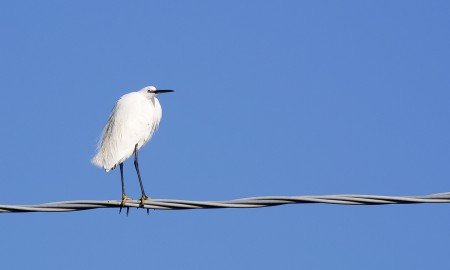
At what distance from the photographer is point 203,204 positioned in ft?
20.9

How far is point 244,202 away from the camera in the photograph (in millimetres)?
6410

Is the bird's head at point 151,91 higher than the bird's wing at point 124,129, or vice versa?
the bird's head at point 151,91

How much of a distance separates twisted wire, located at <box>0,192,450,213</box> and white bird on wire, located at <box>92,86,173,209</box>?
477 centimetres

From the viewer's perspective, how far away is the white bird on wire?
11.7 metres

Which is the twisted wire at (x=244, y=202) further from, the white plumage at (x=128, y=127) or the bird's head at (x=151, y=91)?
the bird's head at (x=151, y=91)

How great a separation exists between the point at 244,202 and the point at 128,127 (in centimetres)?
598

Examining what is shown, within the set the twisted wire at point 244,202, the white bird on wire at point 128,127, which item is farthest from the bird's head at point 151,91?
the twisted wire at point 244,202

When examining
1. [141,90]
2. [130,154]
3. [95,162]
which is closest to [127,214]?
[95,162]

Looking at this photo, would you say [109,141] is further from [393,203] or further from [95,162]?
[393,203]

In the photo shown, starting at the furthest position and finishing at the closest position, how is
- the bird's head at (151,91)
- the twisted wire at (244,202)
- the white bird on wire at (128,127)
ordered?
1. the bird's head at (151,91)
2. the white bird on wire at (128,127)
3. the twisted wire at (244,202)

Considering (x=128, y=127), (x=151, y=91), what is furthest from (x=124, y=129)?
(x=151, y=91)

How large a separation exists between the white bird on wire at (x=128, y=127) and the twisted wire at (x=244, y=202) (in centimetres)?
477

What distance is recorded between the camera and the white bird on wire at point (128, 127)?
1172 cm

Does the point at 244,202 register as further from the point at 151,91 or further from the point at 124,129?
the point at 151,91
